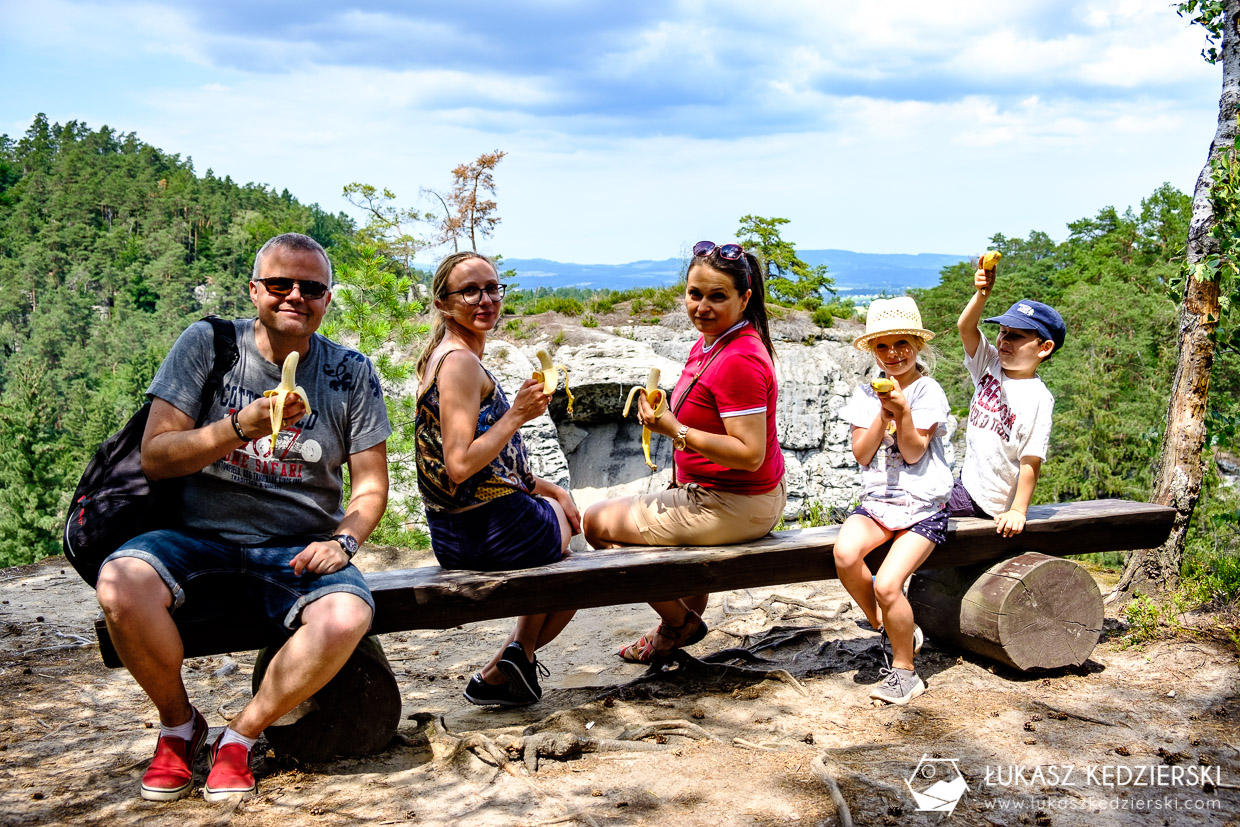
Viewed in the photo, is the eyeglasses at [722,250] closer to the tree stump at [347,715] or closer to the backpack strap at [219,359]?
the backpack strap at [219,359]

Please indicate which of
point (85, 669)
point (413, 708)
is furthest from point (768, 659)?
point (85, 669)

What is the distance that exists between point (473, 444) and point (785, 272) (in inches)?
742

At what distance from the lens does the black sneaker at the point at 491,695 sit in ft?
12.4

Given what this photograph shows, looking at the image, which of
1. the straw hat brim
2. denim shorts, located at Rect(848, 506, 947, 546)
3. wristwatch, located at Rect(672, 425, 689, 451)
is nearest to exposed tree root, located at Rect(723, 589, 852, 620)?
denim shorts, located at Rect(848, 506, 947, 546)

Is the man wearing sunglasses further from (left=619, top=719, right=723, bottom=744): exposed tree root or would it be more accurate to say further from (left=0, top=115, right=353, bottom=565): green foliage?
(left=0, top=115, right=353, bottom=565): green foliage

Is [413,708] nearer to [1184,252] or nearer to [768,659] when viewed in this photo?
[768,659]

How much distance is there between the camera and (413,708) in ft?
13.0

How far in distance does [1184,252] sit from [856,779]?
146 inches

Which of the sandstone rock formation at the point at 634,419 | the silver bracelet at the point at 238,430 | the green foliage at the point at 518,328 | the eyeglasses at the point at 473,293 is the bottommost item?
the sandstone rock formation at the point at 634,419

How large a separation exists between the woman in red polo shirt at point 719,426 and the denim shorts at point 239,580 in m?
1.26

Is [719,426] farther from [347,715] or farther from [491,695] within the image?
[347,715]

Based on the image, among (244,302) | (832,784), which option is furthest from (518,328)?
(244,302)

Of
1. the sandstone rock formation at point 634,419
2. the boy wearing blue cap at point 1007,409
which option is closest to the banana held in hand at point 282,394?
the boy wearing blue cap at point 1007,409

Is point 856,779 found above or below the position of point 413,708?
above
